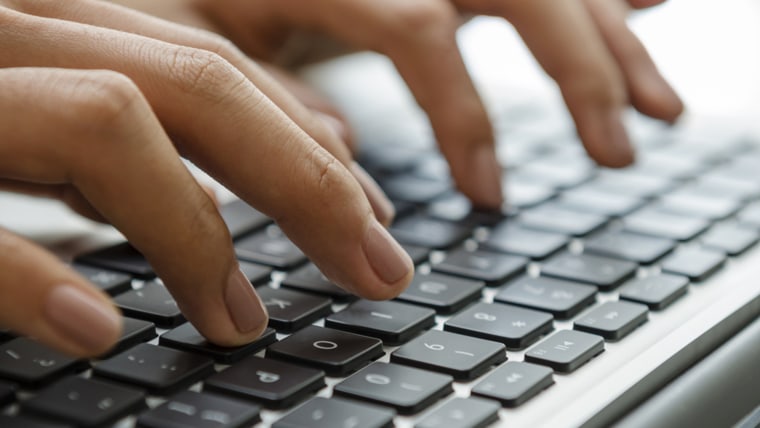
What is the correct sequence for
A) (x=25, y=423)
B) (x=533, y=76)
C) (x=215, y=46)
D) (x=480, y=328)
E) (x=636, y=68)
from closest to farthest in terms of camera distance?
(x=25, y=423) → (x=480, y=328) → (x=215, y=46) → (x=636, y=68) → (x=533, y=76)

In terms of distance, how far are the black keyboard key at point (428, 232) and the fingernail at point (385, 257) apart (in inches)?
4.8

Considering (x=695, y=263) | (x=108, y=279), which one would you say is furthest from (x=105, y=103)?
(x=695, y=263)

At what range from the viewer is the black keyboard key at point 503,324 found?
459mm

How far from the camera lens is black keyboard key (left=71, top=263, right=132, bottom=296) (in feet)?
1.68

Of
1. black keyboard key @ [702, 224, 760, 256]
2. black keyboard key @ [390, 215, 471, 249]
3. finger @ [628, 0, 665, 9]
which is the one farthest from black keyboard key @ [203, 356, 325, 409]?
finger @ [628, 0, 665, 9]

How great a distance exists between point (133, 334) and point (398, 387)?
0.13 m

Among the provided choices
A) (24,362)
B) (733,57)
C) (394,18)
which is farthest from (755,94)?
(24,362)

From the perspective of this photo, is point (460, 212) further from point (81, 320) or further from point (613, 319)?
point (81, 320)

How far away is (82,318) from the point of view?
0.37 metres

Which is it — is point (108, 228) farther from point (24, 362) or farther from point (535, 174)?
point (535, 174)

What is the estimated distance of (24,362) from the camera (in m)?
0.41

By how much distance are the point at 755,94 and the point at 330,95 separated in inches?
18.9

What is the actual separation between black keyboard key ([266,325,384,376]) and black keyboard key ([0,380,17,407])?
11 cm

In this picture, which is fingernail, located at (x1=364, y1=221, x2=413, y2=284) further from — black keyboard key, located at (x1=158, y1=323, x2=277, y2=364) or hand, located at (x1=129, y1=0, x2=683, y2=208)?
hand, located at (x1=129, y1=0, x2=683, y2=208)
